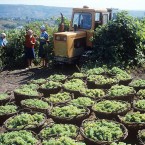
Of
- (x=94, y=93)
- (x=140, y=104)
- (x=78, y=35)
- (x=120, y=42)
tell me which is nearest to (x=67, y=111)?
(x=94, y=93)

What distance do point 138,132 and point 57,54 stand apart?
7491 millimetres

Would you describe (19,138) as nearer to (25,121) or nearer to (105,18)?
(25,121)

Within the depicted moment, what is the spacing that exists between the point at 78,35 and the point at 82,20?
98cm

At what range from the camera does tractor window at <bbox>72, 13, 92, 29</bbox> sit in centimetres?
1348

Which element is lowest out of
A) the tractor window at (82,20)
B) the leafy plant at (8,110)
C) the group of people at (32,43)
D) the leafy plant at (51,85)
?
the leafy plant at (8,110)

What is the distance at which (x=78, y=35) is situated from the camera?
13.2 meters

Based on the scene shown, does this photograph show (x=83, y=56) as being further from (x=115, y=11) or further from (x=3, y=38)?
(x=3, y=38)

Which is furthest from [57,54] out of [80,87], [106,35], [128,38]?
[80,87]

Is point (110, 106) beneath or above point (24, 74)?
above

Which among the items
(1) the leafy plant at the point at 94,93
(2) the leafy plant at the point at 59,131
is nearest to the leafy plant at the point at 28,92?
(1) the leafy plant at the point at 94,93

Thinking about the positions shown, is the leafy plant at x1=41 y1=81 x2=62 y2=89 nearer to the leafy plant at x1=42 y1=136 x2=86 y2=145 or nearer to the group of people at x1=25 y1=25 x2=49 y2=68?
the leafy plant at x1=42 y1=136 x2=86 y2=145

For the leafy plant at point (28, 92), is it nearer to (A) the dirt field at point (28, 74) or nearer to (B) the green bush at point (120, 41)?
(A) the dirt field at point (28, 74)

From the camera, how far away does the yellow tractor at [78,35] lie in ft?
42.3

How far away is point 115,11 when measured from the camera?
1415 centimetres
